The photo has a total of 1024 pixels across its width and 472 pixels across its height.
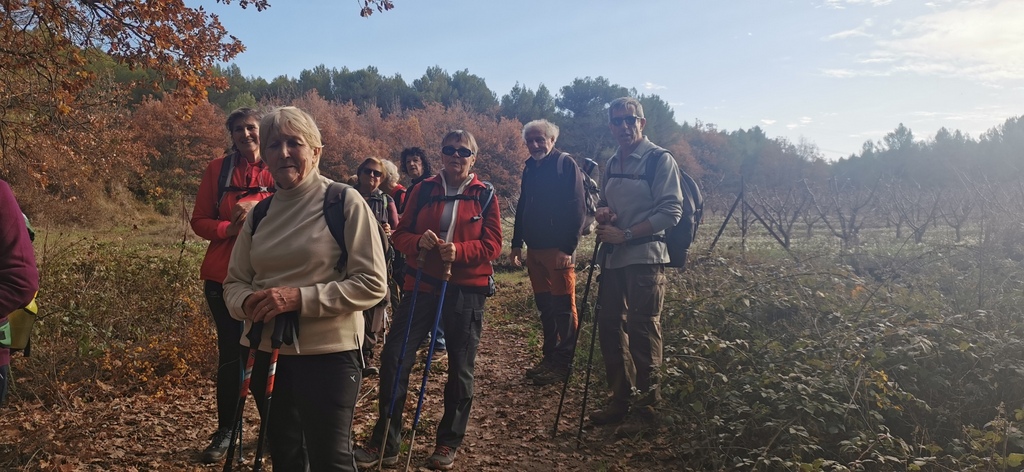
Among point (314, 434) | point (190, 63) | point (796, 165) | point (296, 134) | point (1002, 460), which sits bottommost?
point (1002, 460)

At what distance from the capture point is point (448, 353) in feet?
12.6

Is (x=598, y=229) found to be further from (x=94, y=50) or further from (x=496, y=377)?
(x=94, y=50)

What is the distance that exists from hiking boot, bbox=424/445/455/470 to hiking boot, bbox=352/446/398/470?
0.73ft

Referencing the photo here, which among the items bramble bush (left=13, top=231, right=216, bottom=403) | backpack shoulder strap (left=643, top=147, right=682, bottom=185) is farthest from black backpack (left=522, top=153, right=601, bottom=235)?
bramble bush (left=13, top=231, right=216, bottom=403)

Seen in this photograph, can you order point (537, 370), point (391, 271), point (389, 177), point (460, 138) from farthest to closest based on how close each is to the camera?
point (389, 177) → point (537, 370) → point (391, 271) → point (460, 138)

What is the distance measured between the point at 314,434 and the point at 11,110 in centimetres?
776

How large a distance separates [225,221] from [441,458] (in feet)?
6.43

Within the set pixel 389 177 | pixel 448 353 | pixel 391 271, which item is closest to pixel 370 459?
pixel 448 353

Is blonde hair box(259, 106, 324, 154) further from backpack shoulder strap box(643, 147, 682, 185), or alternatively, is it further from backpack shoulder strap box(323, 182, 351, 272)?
backpack shoulder strap box(643, 147, 682, 185)

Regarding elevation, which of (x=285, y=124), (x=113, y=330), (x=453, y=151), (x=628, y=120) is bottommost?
(x=113, y=330)

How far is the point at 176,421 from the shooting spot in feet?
15.3

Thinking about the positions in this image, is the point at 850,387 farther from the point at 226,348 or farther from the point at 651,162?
the point at 226,348

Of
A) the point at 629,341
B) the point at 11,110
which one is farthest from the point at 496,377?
the point at 11,110

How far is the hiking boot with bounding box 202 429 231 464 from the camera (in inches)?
152
